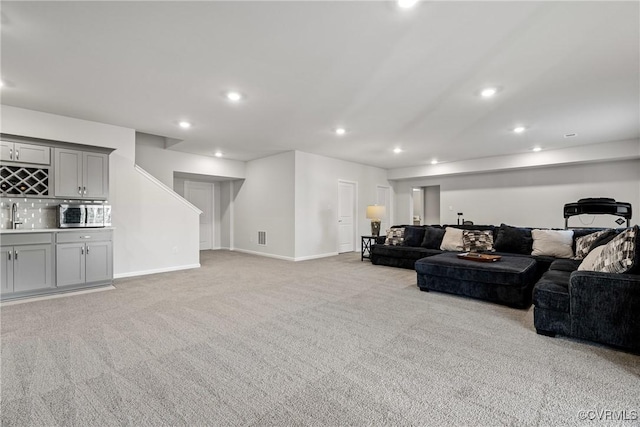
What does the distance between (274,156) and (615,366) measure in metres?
6.48

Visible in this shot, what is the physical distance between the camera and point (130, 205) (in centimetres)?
495

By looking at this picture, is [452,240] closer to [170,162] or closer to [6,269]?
[170,162]

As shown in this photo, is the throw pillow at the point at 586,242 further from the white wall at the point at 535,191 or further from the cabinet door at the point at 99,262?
the cabinet door at the point at 99,262

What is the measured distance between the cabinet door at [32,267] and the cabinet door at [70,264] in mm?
89

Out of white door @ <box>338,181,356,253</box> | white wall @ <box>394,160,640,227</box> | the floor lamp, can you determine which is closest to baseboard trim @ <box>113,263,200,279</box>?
white door @ <box>338,181,356,253</box>

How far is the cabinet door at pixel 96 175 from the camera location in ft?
14.0

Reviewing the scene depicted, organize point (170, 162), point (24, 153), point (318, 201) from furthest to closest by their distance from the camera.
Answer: point (318, 201) → point (170, 162) → point (24, 153)

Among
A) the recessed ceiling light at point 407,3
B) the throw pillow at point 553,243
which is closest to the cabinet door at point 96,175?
the recessed ceiling light at point 407,3

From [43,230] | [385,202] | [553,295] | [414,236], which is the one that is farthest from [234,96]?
[385,202]

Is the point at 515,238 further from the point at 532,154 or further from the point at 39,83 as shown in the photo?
the point at 39,83

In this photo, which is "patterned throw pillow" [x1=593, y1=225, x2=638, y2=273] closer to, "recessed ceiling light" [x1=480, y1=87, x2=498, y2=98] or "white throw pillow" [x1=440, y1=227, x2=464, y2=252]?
"recessed ceiling light" [x1=480, y1=87, x2=498, y2=98]

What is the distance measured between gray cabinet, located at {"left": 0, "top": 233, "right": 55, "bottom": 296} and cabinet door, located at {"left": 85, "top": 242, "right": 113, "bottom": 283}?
15.7 inches

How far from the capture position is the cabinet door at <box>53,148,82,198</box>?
13.3 feet

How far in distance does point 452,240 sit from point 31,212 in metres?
6.64
